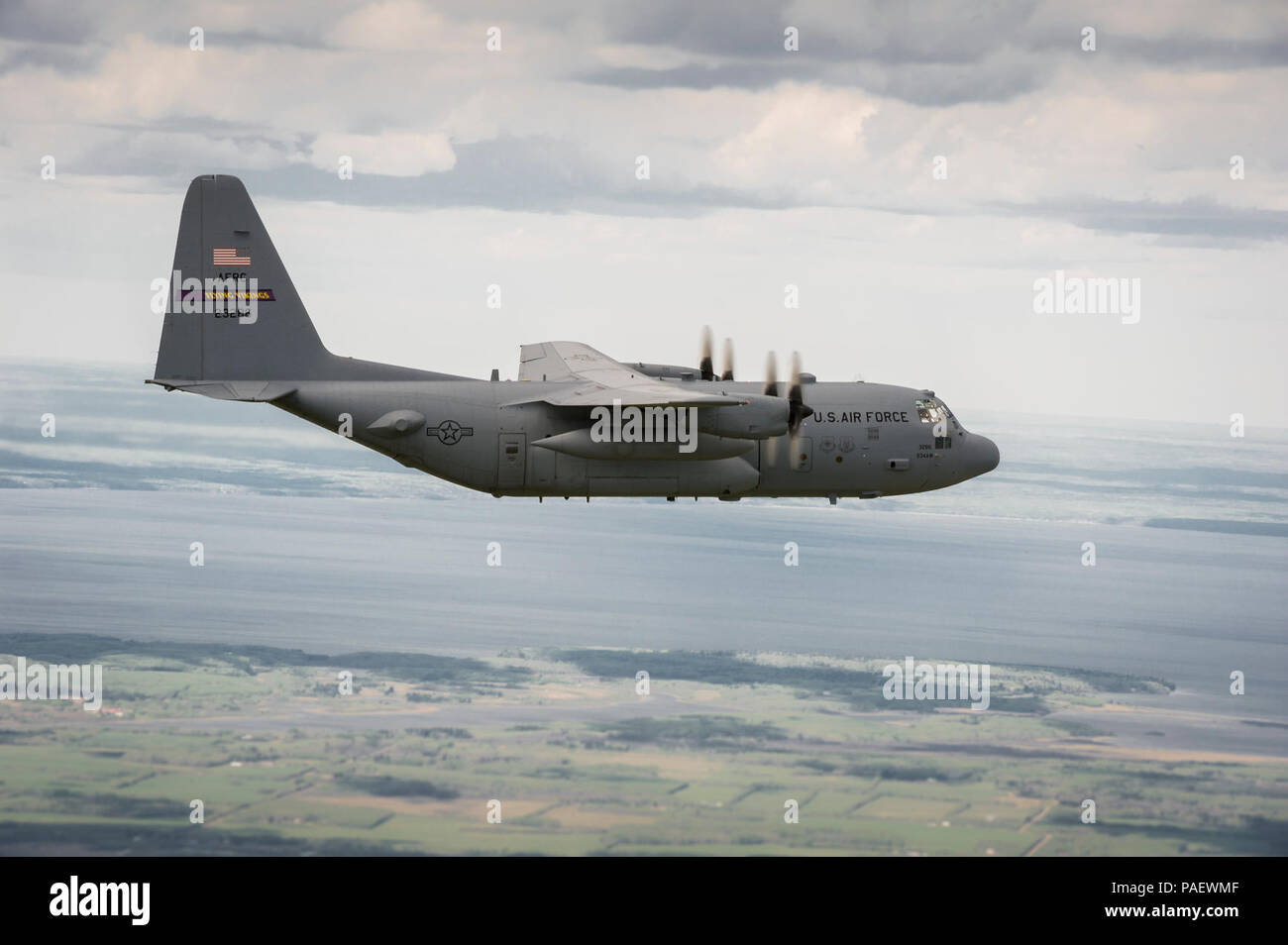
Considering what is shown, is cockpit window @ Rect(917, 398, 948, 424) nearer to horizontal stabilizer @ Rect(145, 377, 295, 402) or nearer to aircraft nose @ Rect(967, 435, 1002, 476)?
aircraft nose @ Rect(967, 435, 1002, 476)

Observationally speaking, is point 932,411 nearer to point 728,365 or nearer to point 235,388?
point 728,365

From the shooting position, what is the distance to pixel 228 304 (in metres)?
52.2

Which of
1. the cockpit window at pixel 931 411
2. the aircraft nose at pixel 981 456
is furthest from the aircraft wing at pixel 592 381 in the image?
the aircraft nose at pixel 981 456

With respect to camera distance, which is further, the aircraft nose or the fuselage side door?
the aircraft nose

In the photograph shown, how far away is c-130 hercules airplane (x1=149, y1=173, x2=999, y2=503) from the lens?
50219 millimetres

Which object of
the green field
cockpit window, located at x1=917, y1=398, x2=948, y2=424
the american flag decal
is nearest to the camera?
the american flag decal

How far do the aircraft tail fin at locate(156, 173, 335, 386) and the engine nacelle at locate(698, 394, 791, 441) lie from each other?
14.9 m

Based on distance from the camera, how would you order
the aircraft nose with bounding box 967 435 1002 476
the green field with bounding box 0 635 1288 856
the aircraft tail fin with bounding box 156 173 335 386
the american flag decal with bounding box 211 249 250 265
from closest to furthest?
the aircraft tail fin with bounding box 156 173 335 386
the american flag decal with bounding box 211 249 250 265
the aircraft nose with bounding box 967 435 1002 476
the green field with bounding box 0 635 1288 856

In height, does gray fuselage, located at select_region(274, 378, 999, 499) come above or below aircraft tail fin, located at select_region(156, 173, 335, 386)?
below

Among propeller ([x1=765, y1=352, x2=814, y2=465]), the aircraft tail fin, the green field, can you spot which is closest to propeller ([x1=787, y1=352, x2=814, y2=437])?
propeller ([x1=765, y1=352, x2=814, y2=465])

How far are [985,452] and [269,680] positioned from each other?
5802 inches

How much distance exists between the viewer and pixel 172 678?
188m
